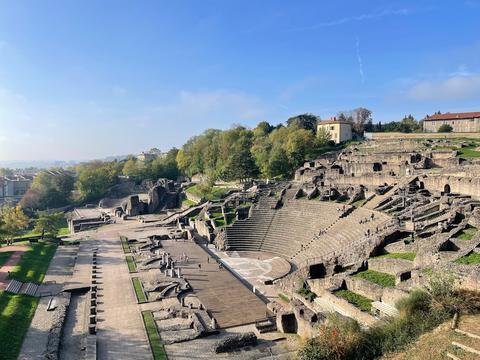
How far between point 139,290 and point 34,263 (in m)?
14.0

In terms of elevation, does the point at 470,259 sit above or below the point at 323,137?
below

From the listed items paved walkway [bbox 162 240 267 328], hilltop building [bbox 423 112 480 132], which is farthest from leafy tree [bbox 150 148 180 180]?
paved walkway [bbox 162 240 267 328]

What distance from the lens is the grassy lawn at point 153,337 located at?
19.9 meters

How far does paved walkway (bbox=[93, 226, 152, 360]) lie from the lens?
802 inches

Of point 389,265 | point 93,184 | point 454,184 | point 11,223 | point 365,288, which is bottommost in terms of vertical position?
point 365,288

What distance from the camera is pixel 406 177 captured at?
42.6 metres

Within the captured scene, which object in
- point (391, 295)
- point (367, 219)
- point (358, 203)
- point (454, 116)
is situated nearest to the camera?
point (391, 295)

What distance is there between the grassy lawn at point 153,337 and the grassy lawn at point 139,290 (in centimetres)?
245

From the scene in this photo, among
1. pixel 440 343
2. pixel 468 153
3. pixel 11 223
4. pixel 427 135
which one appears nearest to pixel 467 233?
pixel 440 343

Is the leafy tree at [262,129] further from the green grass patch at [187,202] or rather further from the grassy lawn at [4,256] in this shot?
the grassy lawn at [4,256]

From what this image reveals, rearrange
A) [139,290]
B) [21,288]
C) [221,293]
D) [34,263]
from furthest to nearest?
[34,263], [21,288], [139,290], [221,293]

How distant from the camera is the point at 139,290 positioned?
1159 inches

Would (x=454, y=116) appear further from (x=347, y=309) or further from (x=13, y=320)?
(x=13, y=320)

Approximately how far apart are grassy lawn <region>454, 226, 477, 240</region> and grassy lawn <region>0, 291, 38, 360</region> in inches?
996
